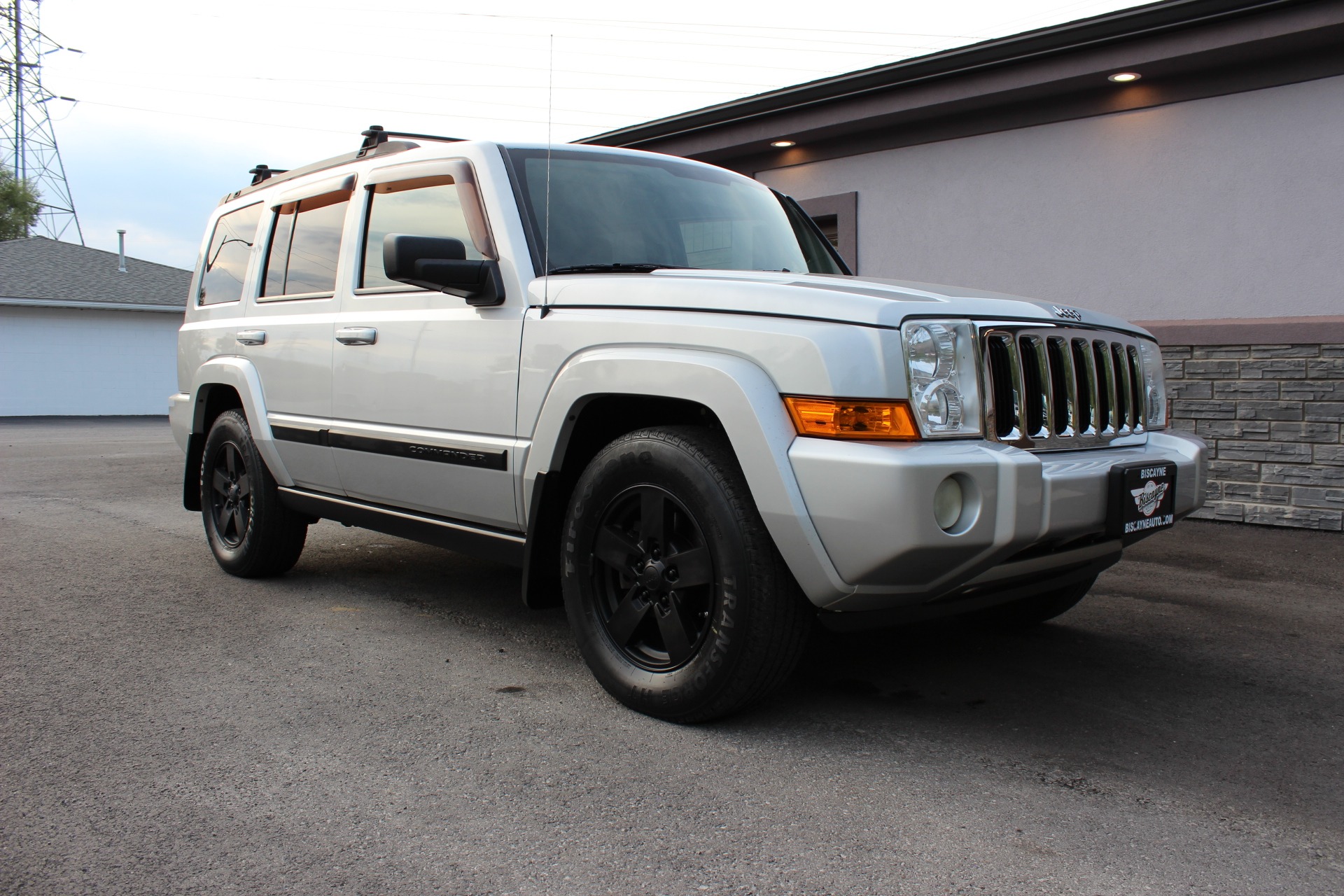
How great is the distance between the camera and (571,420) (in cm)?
340

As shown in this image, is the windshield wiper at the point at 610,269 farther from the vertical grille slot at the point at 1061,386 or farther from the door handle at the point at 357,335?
the vertical grille slot at the point at 1061,386

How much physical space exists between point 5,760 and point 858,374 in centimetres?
258

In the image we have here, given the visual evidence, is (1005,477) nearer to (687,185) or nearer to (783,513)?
(783,513)

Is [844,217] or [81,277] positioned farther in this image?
[81,277]

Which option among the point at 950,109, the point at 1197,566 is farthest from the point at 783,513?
the point at 950,109

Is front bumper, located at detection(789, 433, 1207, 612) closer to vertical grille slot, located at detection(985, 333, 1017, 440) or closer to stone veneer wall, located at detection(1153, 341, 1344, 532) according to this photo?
vertical grille slot, located at detection(985, 333, 1017, 440)

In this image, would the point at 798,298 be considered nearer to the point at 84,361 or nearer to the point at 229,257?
the point at 229,257

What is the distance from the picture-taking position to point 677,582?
3.14m

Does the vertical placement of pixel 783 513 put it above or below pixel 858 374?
below

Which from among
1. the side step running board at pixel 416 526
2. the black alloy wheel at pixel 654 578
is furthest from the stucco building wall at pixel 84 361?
the black alloy wheel at pixel 654 578

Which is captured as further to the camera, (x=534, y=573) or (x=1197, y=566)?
(x=1197, y=566)

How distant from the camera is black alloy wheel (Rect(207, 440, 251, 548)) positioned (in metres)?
5.28

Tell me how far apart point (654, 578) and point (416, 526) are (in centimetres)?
138

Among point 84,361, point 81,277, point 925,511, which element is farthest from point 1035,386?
point 81,277
